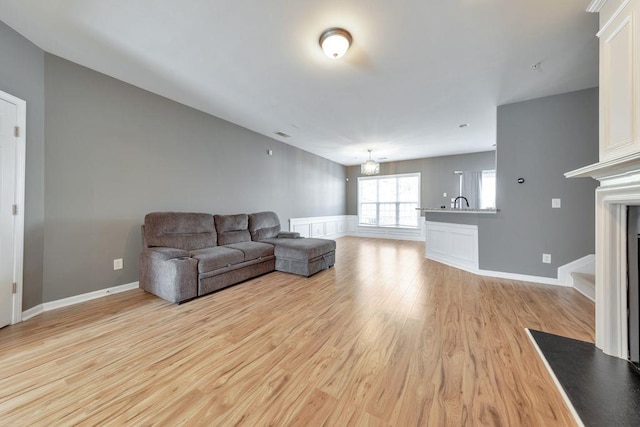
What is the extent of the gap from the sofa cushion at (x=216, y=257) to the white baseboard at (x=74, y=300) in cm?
93

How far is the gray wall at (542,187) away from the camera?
3023mm

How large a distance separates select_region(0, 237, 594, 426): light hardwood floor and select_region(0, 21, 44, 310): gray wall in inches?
17.1

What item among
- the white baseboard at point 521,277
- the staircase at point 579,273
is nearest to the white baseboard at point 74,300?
the white baseboard at point 521,277

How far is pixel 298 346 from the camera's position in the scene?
71.3 inches

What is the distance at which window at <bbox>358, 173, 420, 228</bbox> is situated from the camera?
755cm

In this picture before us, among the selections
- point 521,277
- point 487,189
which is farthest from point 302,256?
point 487,189

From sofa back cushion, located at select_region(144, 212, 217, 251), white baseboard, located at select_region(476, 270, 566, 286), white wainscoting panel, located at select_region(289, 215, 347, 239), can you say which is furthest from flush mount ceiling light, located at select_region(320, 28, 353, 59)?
white wainscoting panel, located at select_region(289, 215, 347, 239)

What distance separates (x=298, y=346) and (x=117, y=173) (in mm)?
3067

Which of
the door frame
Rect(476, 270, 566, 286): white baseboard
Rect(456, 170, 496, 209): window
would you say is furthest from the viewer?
Rect(456, 170, 496, 209): window

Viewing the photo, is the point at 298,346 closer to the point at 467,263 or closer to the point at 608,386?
the point at 608,386

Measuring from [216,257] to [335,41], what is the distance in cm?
272

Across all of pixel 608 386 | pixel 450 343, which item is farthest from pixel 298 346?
pixel 608 386

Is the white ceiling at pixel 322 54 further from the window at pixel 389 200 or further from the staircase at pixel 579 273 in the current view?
the window at pixel 389 200

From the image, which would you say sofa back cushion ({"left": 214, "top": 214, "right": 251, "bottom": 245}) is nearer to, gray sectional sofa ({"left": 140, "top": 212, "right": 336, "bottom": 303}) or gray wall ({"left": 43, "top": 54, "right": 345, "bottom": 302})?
gray sectional sofa ({"left": 140, "top": 212, "right": 336, "bottom": 303})
